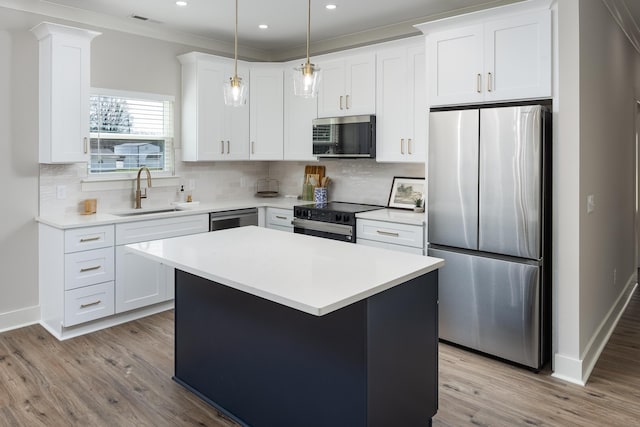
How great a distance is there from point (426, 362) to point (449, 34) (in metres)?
2.39

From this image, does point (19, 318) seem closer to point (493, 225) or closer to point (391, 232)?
point (391, 232)

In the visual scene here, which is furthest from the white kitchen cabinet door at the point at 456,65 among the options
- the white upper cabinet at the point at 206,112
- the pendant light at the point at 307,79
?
the white upper cabinet at the point at 206,112

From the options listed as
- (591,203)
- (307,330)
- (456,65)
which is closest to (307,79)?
(307,330)

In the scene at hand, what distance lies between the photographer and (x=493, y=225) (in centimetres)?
322

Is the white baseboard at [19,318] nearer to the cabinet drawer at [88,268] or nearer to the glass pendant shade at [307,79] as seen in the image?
the cabinet drawer at [88,268]

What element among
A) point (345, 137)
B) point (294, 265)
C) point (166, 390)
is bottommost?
point (166, 390)

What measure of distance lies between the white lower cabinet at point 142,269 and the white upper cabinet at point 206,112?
2.66 ft

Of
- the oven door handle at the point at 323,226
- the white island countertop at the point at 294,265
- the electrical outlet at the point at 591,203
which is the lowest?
the white island countertop at the point at 294,265

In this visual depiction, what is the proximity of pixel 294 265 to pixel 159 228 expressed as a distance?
2328mm

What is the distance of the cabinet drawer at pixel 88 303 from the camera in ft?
12.1

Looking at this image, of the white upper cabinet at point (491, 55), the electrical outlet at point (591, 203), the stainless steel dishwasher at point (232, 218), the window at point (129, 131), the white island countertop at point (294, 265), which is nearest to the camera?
the white island countertop at point (294, 265)

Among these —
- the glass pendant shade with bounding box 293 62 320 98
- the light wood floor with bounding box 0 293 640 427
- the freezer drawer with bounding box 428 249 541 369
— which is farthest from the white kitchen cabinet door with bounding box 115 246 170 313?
the freezer drawer with bounding box 428 249 541 369

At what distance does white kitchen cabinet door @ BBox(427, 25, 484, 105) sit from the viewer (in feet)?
11.0

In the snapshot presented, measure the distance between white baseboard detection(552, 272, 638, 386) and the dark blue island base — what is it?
1117 millimetres
